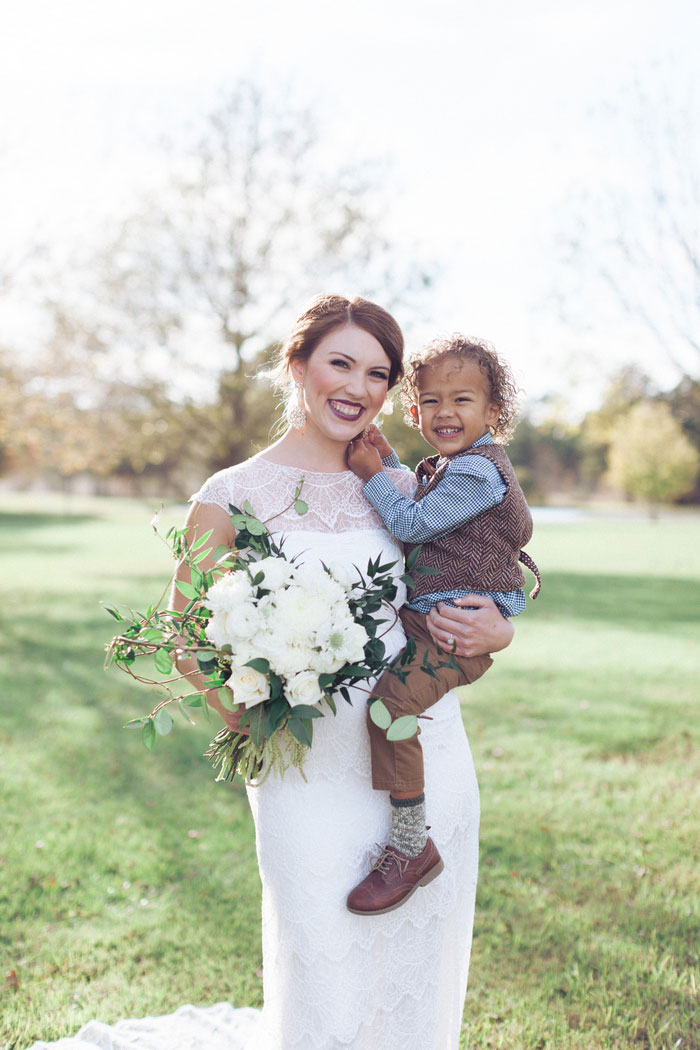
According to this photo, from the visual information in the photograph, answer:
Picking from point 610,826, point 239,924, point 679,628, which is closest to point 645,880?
point 610,826

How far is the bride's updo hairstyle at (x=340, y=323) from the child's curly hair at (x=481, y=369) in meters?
0.16

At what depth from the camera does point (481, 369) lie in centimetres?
285

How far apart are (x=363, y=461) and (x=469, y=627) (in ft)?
2.20

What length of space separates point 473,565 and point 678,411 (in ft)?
50.4

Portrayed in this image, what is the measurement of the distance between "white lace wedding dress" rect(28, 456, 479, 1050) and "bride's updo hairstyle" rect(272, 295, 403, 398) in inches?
16.3

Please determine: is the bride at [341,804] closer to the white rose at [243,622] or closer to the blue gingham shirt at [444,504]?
the blue gingham shirt at [444,504]

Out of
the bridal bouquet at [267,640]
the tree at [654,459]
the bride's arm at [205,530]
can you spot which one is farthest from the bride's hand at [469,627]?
the tree at [654,459]

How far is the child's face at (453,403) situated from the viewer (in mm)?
2840

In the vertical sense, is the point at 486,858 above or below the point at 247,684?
below

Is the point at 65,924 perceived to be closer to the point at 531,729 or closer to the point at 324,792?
the point at 324,792

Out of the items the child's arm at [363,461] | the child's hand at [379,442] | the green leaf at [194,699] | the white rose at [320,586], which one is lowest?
the green leaf at [194,699]

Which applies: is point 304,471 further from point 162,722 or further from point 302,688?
point 162,722

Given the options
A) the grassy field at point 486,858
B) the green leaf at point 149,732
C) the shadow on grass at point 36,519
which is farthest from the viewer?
the shadow on grass at point 36,519

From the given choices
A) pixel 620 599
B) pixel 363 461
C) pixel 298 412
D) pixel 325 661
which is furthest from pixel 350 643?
pixel 620 599
